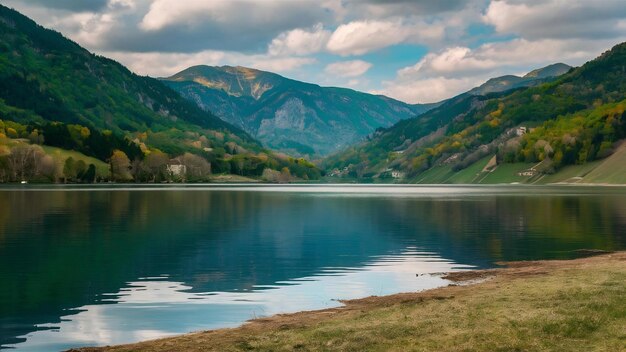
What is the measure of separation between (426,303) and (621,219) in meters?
83.0

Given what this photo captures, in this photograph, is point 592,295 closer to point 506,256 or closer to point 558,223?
point 506,256

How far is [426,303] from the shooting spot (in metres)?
35.1

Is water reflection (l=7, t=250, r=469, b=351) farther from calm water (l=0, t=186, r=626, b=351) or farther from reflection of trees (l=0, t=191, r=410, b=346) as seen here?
reflection of trees (l=0, t=191, r=410, b=346)

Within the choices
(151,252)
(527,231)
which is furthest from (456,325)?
(527,231)

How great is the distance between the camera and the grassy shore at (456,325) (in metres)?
25.8

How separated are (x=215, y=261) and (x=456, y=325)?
33.2 metres

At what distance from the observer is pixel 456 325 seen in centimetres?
2866

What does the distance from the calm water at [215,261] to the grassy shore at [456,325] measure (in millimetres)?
3494

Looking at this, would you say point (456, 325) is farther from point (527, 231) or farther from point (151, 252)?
point (527, 231)

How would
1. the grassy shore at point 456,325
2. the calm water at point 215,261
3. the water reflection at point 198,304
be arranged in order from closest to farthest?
the grassy shore at point 456,325 < the water reflection at point 198,304 < the calm water at point 215,261

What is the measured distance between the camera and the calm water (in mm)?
35188

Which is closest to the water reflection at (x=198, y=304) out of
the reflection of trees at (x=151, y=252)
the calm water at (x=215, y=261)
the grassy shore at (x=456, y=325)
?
the calm water at (x=215, y=261)

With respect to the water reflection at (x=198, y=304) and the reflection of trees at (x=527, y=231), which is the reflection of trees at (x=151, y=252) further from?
the reflection of trees at (x=527, y=231)

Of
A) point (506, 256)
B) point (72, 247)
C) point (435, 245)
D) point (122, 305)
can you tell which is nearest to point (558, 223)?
point (435, 245)
